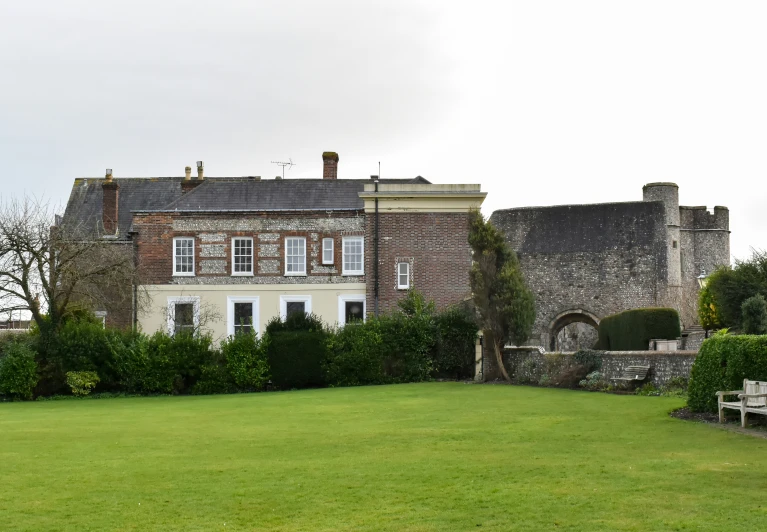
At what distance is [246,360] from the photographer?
32.5m

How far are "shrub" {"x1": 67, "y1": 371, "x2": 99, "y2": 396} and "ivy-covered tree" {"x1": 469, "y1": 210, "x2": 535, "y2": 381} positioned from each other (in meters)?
12.8

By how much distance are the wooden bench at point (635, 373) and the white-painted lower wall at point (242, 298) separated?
1502 centimetres

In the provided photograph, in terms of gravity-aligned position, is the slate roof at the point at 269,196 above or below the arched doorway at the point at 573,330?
above

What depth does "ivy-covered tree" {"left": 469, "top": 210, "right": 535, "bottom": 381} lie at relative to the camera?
31.3 meters

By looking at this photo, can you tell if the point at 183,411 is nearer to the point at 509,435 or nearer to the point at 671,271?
the point at 509,435

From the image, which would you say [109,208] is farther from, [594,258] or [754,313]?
[754,313]

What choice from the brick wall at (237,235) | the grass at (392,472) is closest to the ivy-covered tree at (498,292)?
the brick wall at (237,235)

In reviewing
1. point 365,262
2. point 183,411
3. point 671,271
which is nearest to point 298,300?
point 365,262

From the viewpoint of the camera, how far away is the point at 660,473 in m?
11.8

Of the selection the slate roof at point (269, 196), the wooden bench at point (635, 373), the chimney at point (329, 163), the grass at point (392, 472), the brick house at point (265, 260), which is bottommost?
the grass at point (392, 472)

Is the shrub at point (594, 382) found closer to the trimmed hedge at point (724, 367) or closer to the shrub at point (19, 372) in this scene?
the trimmed hedge at point (724, 367)

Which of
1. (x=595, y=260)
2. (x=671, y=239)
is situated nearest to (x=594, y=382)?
(x=595, y=260)

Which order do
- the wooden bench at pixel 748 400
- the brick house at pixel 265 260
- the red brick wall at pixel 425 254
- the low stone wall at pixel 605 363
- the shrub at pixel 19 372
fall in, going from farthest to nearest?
1. the brick house at pixel 265 260
2. the red brick wall at pixel 425 254
3. the shrub at pixel 19 372
4. the low stone wall at pixel 605 363
5. the wooden bench at pixel 748 400

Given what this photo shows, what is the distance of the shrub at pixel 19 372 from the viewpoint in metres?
32.3
